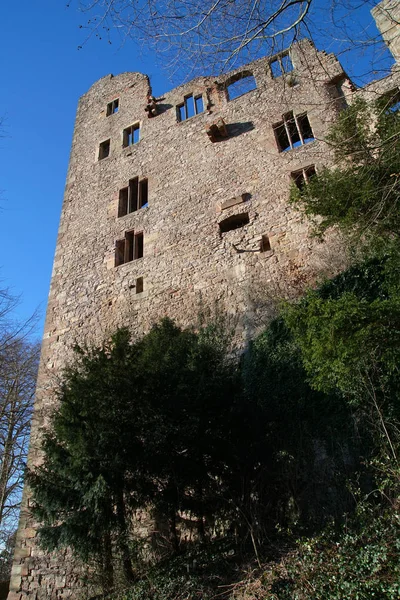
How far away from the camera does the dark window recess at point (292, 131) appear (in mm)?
11148

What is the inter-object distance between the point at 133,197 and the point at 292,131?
5.06 m

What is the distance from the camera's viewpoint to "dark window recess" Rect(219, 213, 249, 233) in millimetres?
10250

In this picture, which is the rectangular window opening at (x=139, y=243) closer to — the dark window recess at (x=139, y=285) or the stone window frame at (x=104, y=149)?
the dark window recess at (x=139, y=285)

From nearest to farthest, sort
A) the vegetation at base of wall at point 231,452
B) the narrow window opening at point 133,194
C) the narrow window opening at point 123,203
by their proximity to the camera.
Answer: the vegetation at base of wall at point 231,452 < the narrow window opening at point 123,203 < the narrow window opening at point 133,194

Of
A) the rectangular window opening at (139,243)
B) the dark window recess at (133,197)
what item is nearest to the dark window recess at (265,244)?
the rectangular window opening at (139,243)

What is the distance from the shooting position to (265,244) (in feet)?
31.2

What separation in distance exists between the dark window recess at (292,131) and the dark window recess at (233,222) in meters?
2.43

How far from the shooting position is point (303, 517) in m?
5.50

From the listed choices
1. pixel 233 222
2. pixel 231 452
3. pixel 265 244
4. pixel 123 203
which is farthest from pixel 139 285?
pixel 231 452

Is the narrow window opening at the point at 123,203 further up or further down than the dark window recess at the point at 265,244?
further up

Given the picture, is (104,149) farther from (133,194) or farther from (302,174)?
(302,174)

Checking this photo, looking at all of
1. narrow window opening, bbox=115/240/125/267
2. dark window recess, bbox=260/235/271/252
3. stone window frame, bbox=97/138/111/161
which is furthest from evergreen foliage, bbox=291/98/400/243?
stone window frame, bbox=97/138/111/161

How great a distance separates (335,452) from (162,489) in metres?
2.52

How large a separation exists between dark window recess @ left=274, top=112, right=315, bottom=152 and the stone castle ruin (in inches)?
1.4
